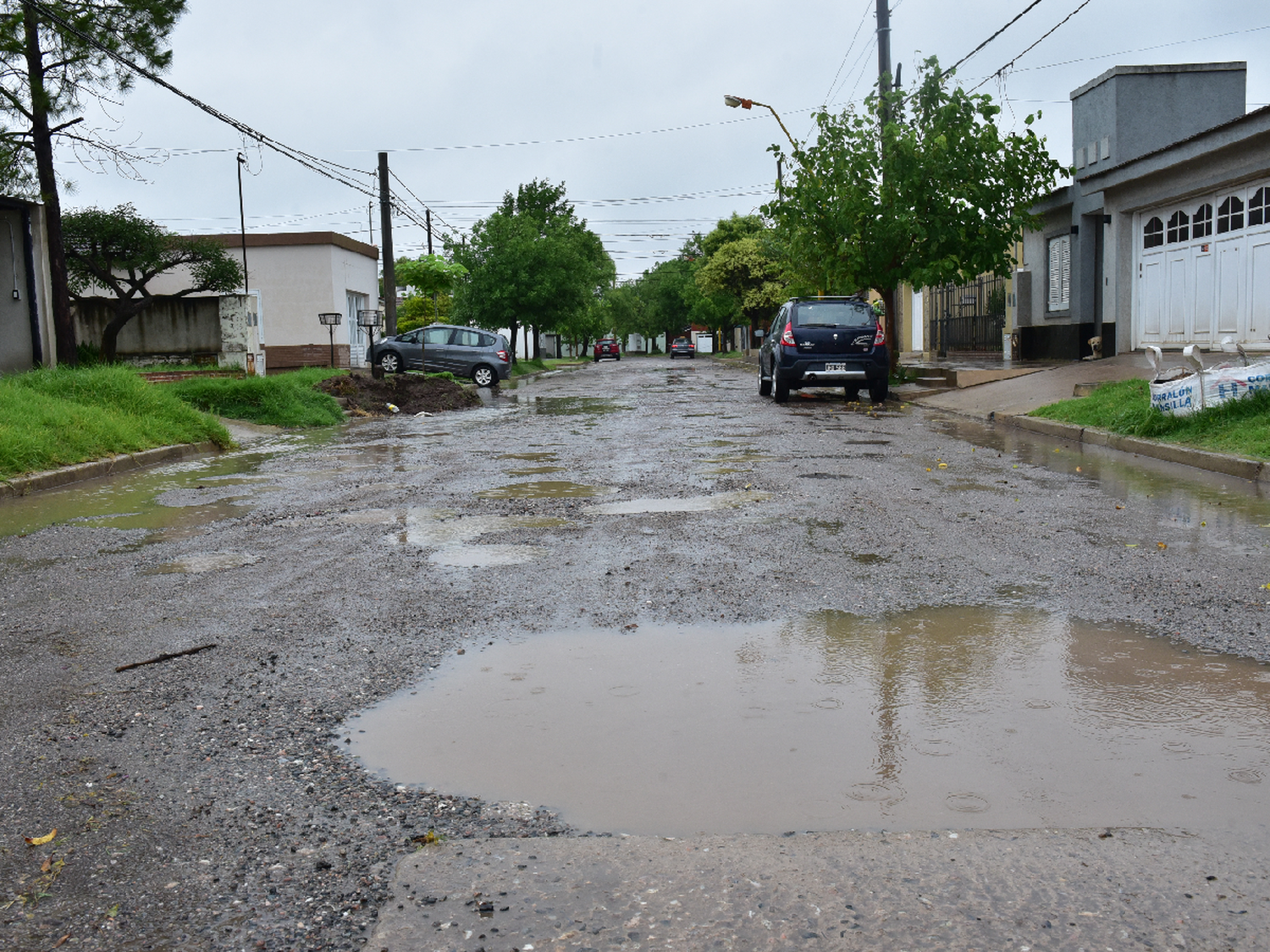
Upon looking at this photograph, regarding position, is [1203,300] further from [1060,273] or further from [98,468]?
[98,468]

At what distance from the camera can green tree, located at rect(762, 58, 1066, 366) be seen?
71.1ft

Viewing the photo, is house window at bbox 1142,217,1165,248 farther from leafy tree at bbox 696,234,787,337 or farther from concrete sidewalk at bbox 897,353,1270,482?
leafy tree at bbox 696,234,787,337

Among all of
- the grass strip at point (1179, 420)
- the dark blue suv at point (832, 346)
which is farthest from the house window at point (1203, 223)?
the dark blue suv at point (832, 346)

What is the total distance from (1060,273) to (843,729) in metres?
21.8

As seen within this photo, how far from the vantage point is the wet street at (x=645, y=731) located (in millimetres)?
2453

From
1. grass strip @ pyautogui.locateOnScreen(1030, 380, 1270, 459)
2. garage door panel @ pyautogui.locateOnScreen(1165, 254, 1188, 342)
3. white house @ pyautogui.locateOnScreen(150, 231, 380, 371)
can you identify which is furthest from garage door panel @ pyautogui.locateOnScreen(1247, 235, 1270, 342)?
white house @ pyautogui.locateOnScreen(150, 231, 380, 371)

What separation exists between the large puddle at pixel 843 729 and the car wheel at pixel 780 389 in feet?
50.4

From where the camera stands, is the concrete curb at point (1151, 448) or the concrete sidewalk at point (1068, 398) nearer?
the concrete curb at point (1151, 448)

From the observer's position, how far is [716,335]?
95812mm

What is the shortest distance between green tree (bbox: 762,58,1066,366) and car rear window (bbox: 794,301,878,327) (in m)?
2.97

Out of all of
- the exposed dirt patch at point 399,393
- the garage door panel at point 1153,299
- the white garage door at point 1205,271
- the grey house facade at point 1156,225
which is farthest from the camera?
the exposed dirt patch at point 399,393

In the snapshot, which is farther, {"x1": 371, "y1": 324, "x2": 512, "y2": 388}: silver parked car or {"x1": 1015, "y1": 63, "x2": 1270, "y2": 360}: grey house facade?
{"x1": 371, "y1": 324, "x2": 512, "y2": 388}: silver parked car

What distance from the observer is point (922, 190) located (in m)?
21.8

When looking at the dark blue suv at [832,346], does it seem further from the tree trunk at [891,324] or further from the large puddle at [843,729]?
the large puddle at [843,729]
